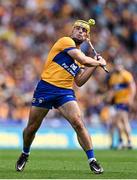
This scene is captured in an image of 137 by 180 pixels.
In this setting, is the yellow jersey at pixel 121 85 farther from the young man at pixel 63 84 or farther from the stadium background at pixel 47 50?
the young man at pixel 63 84

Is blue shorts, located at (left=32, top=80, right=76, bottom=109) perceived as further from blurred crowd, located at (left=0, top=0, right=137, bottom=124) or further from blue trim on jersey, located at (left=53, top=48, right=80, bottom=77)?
blurred crowd, located at (left=0, top=0, right=137, bottom=124)

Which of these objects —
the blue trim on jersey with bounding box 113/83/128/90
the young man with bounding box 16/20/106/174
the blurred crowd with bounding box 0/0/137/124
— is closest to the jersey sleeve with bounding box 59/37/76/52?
Result: the young man with bounding box 16/20/106/174

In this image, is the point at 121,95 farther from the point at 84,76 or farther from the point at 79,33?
the point at 79,33

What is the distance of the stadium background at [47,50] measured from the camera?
23.3m

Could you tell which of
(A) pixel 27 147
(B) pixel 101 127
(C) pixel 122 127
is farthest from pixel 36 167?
(B) pixel 101 127

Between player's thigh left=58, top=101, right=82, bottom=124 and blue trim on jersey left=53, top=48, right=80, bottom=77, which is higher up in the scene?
blue trim on jersey left=53, top=48, right=80, bottom=77

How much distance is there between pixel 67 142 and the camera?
924 inches

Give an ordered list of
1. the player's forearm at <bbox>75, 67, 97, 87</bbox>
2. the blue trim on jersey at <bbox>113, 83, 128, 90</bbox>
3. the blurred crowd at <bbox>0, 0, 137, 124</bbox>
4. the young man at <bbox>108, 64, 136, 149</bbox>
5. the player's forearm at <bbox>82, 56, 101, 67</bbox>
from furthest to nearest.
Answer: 1. the blurred crowd at <bbox>0, 0, 137, 124</bbox>
2. the blue trim on jersey at <bbox>113, 83, 128, 90</bbox>
3. the young man at <bbox>108, 64, 136, 149</bbox>
4. the player's forearm at <bbox>75, 67, 97, 87</bbox>
5. the player's forearm at <bbox>82, 56, 101, 67</bbox>

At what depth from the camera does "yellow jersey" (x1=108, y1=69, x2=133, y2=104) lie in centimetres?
2153

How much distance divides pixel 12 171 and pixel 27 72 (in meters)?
13.1

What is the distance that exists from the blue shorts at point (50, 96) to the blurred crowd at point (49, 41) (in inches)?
454

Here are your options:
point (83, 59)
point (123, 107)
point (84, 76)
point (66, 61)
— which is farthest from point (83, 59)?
point (123, 107)

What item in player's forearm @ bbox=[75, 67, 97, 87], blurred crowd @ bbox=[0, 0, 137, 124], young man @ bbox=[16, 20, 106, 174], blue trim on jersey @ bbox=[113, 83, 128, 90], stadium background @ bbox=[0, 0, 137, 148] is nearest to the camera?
young man @ bbox=[16, 20, 106, 174]

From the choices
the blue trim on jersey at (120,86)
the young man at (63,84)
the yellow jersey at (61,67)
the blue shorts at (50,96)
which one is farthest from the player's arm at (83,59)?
the blue trim on jersey at (120,86)
